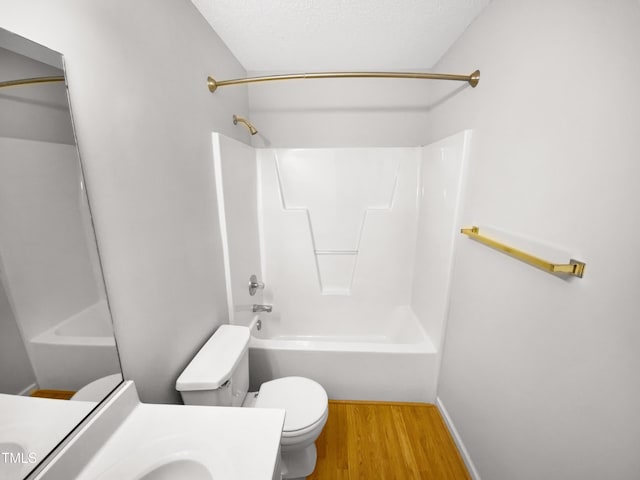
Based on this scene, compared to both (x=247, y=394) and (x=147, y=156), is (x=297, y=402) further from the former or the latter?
(x=147, y=156)

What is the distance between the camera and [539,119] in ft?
2.97

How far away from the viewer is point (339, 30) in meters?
1.42

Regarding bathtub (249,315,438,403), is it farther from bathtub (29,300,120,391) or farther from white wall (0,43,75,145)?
white wall (0,43,75,145)

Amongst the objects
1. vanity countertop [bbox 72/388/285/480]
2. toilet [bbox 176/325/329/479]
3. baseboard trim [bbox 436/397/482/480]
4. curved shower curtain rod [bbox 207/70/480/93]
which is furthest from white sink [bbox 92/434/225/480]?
curved shower curtain rod [bbox 207/70/480/93]

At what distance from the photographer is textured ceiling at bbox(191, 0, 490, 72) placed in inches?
48.0

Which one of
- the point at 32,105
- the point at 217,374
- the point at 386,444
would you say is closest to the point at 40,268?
the point at 32,105

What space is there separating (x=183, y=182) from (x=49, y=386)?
80 cm

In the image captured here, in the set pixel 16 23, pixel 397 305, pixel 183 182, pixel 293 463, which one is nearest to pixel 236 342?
pixel 293 463

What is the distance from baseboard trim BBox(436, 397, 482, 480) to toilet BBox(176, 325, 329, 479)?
0.81m

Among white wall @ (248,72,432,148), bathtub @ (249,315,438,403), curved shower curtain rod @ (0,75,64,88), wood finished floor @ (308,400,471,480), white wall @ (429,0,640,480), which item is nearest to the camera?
curved shower curtain rod @ (0,75,64,88)

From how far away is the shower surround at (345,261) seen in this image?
168 cm

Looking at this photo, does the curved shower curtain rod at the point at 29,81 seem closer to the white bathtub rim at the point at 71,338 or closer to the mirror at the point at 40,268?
the mirror at the point at 40,268

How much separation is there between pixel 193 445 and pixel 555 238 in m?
1.30

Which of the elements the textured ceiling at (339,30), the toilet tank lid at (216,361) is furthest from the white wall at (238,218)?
the textured ceiling at (339,30)
